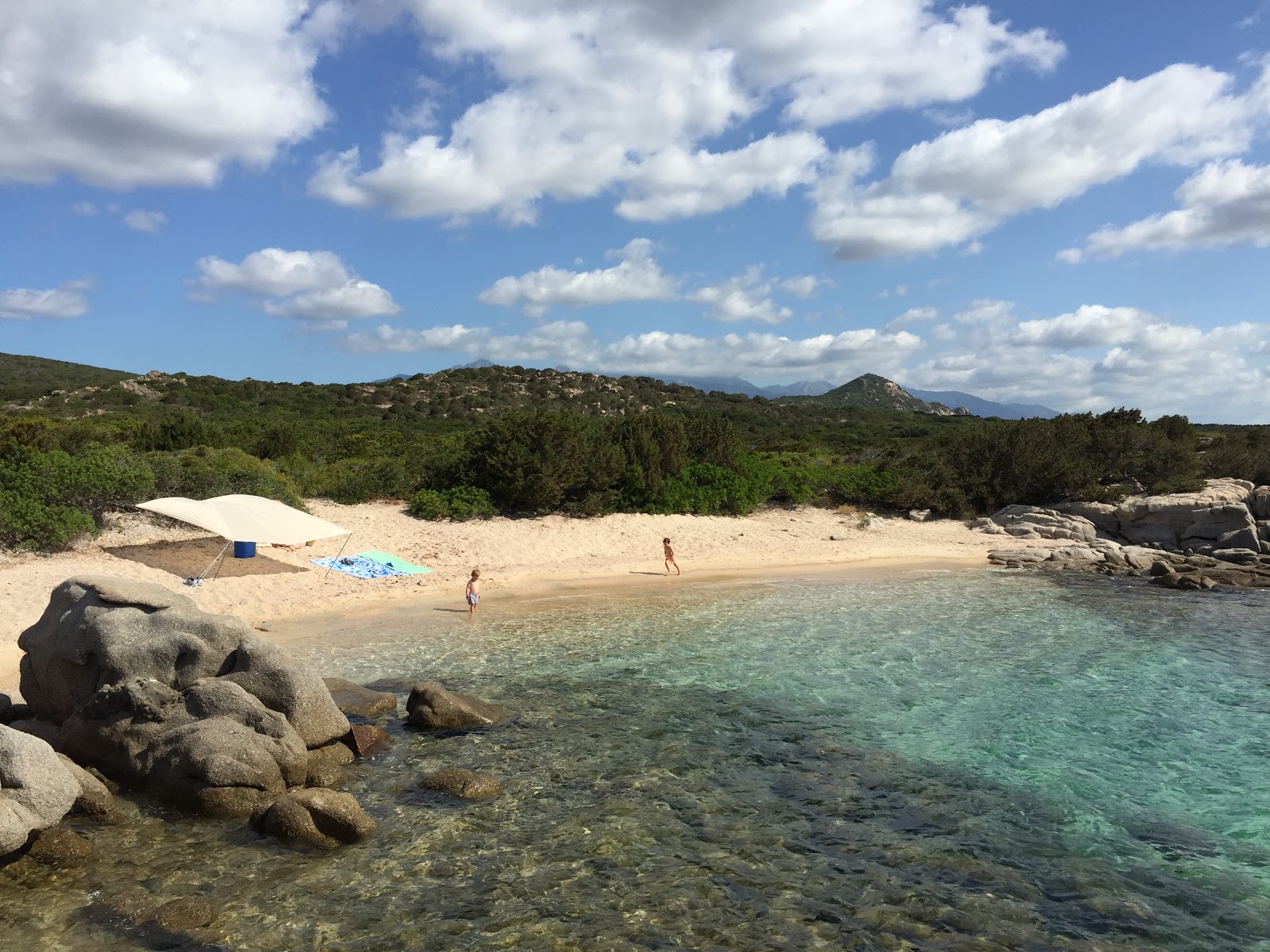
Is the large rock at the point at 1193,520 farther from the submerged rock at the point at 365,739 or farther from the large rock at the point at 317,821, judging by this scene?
the large rock at the point at 317,821

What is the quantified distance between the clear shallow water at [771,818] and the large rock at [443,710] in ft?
0.92

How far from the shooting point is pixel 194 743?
26.8 feet

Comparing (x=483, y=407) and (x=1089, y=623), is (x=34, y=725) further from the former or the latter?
(x=483, y=407)

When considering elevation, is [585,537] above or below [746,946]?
above

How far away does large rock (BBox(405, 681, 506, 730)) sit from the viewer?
10.4 meters

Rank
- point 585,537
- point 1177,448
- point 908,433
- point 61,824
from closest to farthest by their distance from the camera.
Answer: point 61,824 → point 585,537 → point 1177,448 → point 908,433

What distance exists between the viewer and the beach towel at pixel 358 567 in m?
18.9

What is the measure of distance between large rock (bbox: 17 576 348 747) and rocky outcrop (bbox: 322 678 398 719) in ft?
3.93

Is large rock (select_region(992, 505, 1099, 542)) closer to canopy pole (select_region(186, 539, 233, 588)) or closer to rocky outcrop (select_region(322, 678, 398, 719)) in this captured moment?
rocky outcrop (select_region(322, 678, 398, 719))

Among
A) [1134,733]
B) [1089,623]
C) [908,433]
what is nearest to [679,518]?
[1089,623]

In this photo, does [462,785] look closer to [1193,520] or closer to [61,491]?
[61,491]

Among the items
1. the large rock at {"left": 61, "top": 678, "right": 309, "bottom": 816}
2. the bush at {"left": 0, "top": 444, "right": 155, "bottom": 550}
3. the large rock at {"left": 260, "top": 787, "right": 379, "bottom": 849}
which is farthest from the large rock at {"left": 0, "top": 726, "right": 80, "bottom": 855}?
the bush at {"left": 0, "top": 444, "right": 155, "bottom": 550}

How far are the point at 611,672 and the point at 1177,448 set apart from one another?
95.6 ft

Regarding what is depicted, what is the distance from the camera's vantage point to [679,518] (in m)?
27.7
